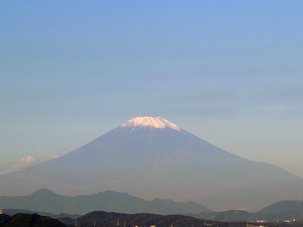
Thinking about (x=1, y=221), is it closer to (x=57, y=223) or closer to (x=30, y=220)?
(x=30, y=220)

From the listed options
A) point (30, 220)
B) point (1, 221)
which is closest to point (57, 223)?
point (30, 220)
